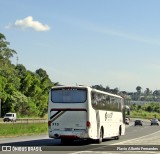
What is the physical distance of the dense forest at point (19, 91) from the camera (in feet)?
312

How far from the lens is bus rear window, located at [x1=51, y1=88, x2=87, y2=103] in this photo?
87.1 feet

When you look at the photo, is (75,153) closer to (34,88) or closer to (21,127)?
(21,127)

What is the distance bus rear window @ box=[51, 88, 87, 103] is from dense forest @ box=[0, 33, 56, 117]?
65110 mm

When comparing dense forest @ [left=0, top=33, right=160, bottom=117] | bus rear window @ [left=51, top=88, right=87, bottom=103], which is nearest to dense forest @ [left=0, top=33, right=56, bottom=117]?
dense forest @ [left=0, top=33, right=160, bottom=117]

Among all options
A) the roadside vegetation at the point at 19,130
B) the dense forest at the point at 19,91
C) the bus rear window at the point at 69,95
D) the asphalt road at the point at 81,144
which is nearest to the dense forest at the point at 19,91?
the dense forest at the point at 19,91

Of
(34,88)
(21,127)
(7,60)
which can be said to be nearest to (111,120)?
(21,127)

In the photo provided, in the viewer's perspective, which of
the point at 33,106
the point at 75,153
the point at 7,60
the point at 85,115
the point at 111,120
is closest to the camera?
the point at 75,153

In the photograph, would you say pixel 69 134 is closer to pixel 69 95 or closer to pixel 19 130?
pixel 69 95

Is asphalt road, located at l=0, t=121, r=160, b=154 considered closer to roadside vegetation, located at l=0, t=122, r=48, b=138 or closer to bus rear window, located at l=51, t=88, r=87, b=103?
bus rear window, located at l=51, t=88, r=87, b=103

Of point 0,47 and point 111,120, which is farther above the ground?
point 0,47

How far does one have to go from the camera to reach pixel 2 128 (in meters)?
40.8

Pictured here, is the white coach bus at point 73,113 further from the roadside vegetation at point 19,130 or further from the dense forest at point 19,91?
the dense forest at point 19,91

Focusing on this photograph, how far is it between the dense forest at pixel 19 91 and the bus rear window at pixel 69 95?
6511 cm

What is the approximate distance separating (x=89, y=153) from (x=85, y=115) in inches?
208
